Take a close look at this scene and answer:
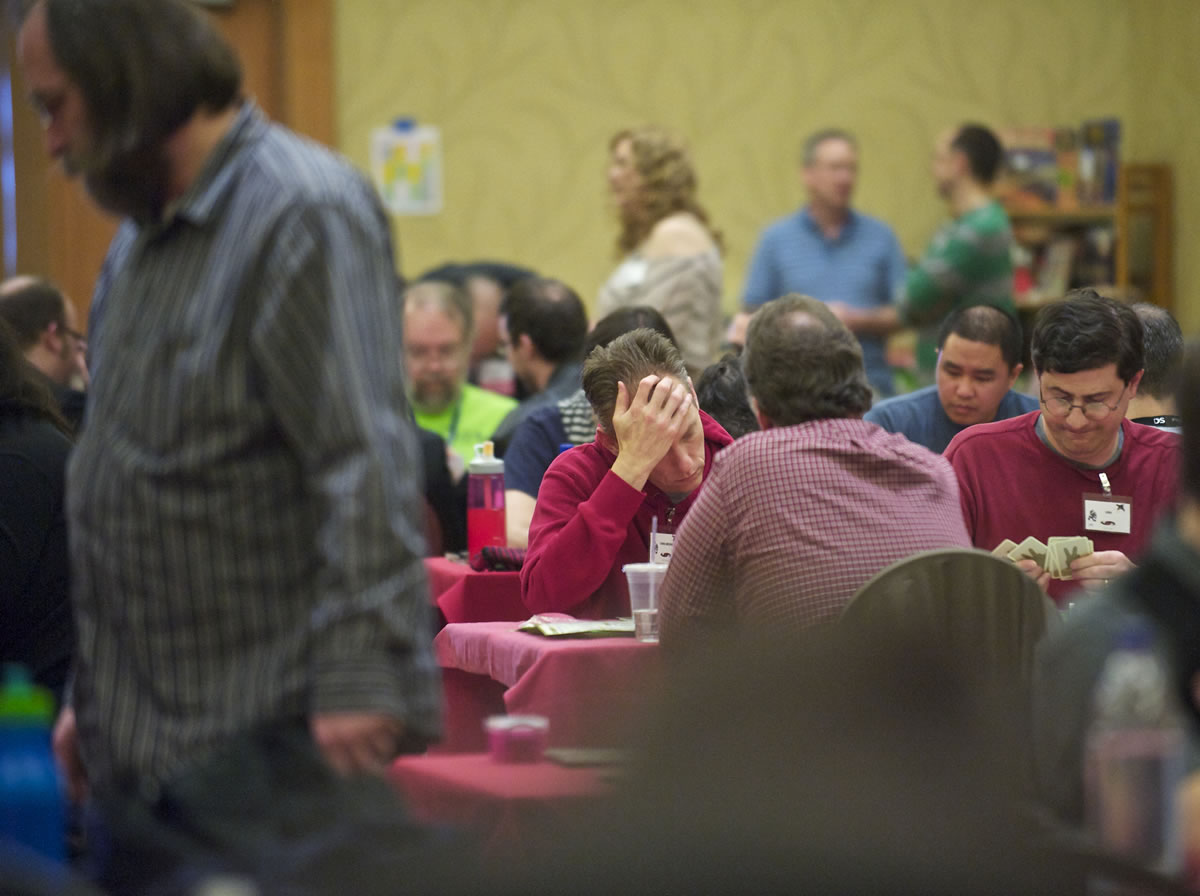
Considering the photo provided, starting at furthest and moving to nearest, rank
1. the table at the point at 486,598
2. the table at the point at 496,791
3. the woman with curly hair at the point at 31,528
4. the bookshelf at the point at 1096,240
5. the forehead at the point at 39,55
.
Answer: the bookshelf at the point at 1096,240
the table at the point at 486,598
the woman with curly hair at the point at 31,528
the table at the point at 496,791
the forehead at the point at 39,55

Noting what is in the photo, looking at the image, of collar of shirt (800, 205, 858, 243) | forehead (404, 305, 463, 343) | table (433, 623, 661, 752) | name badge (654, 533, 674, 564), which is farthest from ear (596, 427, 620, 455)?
collar of shirt (800, 205, 858, 243)

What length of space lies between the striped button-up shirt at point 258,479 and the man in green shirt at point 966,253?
3964 mm

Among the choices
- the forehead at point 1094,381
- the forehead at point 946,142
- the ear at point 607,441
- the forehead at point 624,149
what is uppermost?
the forehead at point 946,142

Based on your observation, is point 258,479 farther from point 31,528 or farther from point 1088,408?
point 1088,408

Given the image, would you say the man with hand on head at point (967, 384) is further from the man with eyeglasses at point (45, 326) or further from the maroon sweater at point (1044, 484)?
the man with eyeglasses at point (45, 326)

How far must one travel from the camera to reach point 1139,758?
56.7 inches

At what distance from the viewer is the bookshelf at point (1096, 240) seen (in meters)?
7.07

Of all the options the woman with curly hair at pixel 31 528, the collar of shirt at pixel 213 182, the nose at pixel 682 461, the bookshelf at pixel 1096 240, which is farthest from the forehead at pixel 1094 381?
the bookshelf at pixel 1096 240

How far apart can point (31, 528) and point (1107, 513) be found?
2058 millimetres

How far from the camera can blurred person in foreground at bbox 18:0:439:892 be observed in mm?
1444

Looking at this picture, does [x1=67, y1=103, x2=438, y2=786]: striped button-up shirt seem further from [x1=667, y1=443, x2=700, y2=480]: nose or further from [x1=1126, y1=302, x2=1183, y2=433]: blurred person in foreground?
[x1=1126, y1=302, x2=1183, y2=433]: blurred person in foreground

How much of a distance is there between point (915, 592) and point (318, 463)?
1.14 m

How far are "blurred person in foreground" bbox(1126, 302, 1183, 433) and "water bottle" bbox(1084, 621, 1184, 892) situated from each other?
2271 mm

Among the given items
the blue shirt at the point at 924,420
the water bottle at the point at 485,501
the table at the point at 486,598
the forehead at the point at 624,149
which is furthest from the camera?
the forehead at the point at 624,149
